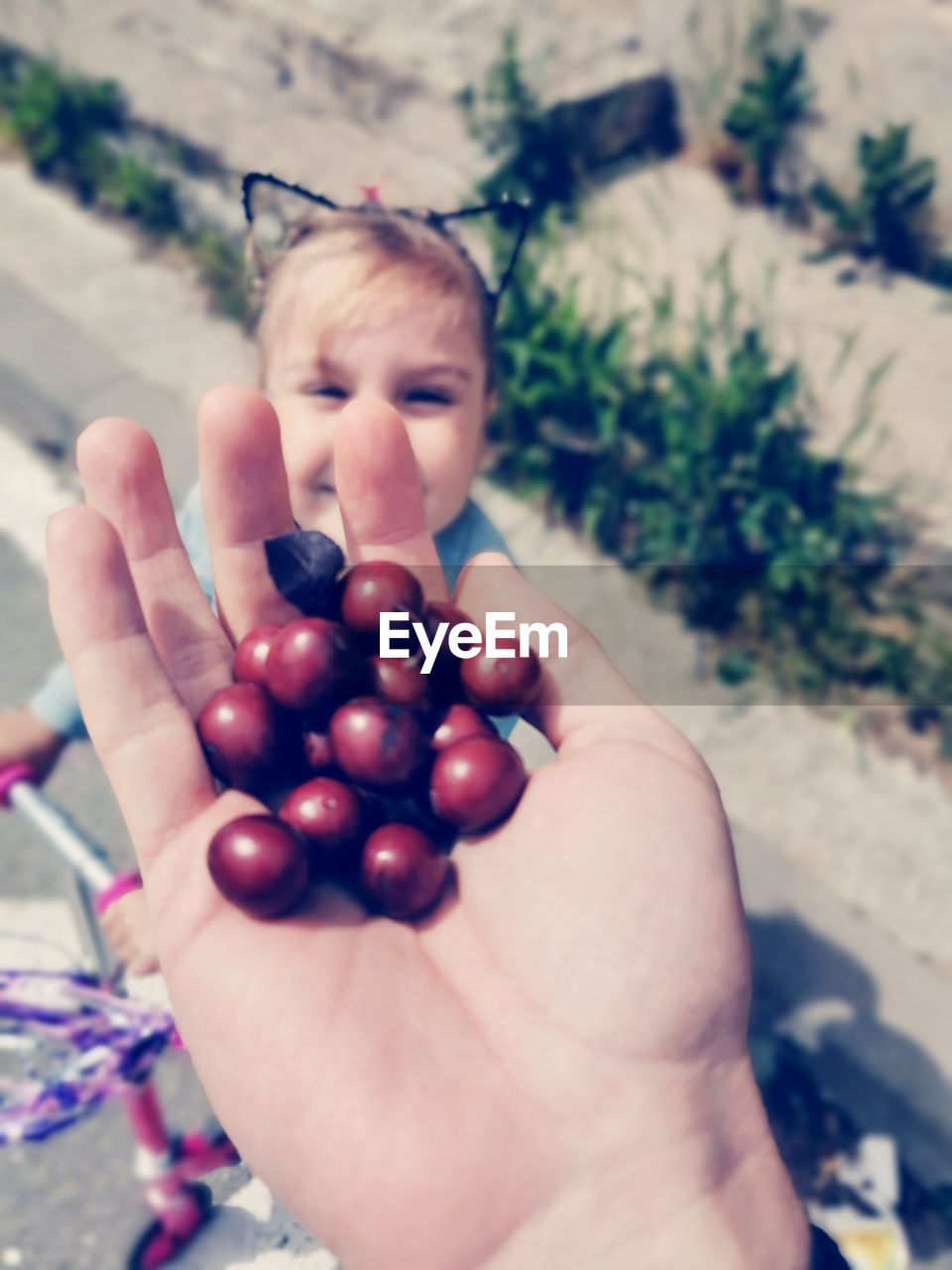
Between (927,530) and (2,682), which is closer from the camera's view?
(927,530)

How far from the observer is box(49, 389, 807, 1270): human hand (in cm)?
136

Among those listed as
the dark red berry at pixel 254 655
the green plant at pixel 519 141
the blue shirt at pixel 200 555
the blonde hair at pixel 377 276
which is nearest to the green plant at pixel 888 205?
the green plant at pixel 519 141

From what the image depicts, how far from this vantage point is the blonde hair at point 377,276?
2172 mm

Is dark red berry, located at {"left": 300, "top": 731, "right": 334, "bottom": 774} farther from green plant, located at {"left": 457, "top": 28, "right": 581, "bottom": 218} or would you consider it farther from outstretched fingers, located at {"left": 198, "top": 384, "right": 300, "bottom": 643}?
green plant, located at {"left": 457, "top": 28, "right": 581, "bottom": 218}

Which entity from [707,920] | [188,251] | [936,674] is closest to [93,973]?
[707,920]

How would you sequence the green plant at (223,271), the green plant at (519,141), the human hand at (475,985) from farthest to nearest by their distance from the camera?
the green plant at (223,271), the green plant at (519,141), the human hand at (475,985)

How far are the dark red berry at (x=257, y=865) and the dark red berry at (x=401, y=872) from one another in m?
0.10

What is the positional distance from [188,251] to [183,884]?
380cm

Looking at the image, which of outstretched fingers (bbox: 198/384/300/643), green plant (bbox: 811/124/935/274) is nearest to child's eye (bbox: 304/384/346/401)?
outstretched fingers (bbox: 198/384/300/643)

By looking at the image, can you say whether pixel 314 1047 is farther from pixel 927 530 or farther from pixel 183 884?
pixel 927 530

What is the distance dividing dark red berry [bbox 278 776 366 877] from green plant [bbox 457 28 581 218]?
9.71 ft

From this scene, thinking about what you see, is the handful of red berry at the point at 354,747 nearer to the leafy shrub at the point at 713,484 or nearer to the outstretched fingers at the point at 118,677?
the outstretched fingers at the point at 118,677

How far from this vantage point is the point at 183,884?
1.56 meters

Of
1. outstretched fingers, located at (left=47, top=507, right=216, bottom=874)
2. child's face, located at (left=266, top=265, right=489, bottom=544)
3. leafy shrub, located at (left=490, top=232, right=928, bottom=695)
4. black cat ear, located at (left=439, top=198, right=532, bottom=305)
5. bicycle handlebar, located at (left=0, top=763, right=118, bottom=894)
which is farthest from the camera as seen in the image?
black cat ear, located at (left=439, top=198, right=532, bottom=305)
